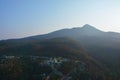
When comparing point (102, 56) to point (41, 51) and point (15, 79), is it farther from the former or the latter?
point (15, 79)

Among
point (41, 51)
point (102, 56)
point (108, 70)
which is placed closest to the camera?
point (108, 70)

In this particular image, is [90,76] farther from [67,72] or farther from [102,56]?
[102,56]

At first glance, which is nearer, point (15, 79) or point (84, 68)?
point (15, 79)

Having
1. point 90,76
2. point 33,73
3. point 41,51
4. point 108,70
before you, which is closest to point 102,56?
point 108,70

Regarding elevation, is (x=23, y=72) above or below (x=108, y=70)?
above

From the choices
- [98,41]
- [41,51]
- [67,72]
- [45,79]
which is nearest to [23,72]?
[45,79]

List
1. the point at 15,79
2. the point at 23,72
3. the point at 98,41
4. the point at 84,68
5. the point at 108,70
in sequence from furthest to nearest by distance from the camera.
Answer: the point at 98,41
the point at 108,70
the point at 84,68
the point at 23,72
the point at 15,79

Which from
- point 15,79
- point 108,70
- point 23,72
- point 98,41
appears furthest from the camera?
point 98,41

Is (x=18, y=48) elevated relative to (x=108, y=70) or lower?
elevated

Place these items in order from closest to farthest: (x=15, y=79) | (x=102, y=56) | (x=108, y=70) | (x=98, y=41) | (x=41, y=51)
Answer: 1. (x=15, y=79)
2. (x=108, y=70)
3. (x=41, y=51)
4. (x=102, y=56)
5. (x=98, y=41)
